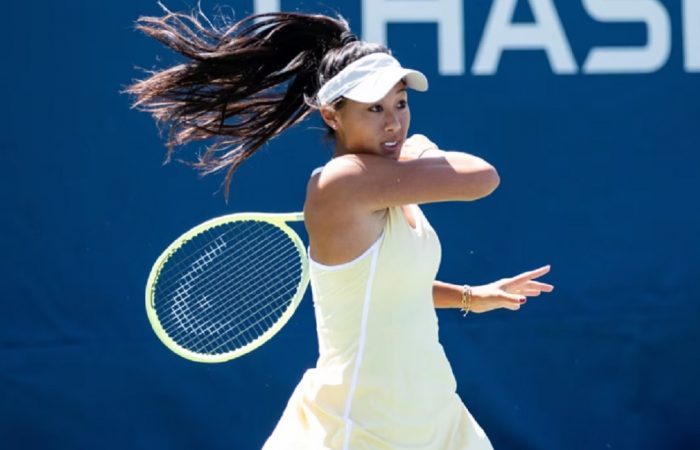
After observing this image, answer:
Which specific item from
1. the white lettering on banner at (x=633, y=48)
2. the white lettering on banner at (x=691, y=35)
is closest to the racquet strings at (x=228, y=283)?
the white lettering on banner at (x=633, y=48)

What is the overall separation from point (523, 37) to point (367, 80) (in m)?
1.81

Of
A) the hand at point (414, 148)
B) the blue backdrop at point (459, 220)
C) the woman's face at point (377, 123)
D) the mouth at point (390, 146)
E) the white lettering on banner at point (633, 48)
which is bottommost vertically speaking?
the blue backdrop at point (459, 220)

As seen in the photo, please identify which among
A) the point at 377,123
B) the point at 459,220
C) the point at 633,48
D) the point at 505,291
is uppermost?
the point at 377,123

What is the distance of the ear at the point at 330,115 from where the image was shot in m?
2.61

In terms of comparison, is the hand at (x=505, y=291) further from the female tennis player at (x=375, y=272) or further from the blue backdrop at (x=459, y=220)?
the blue backdrop at (x=459, y=220)

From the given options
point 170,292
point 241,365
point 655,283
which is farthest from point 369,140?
point 655,283

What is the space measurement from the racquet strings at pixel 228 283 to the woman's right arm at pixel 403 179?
876mm

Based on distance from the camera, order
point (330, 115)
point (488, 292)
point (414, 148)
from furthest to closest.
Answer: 1. point (488, 292)
2. point (414, 148)
3. point (330, 115)

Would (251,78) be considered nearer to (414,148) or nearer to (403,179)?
(414,148)

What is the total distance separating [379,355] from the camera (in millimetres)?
2498

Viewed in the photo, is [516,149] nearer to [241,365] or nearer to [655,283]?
[655,283]

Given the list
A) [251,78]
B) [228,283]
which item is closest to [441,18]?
[228,283]

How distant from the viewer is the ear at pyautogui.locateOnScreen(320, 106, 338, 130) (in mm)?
2609

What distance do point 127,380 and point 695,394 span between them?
73.9 inches
